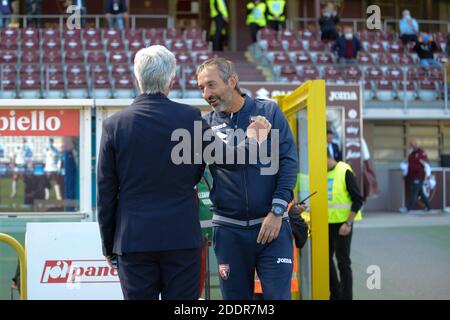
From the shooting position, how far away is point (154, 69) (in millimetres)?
3525

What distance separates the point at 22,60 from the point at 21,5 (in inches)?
315

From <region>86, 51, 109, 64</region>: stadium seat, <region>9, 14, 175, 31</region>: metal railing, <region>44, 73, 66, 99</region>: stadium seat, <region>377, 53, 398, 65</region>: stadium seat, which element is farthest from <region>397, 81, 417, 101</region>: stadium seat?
<region>44, 73, 66, 99</region>: stadium seat

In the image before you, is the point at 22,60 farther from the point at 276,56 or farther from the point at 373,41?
the point at 373,41

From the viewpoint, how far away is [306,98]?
5730 mm

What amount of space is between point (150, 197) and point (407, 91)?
16.7 metres

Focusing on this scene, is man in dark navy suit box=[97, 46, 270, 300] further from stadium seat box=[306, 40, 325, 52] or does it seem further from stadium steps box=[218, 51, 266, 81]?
stadium seat box=[306, 40, 325, 52]

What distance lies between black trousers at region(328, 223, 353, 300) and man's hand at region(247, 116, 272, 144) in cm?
346

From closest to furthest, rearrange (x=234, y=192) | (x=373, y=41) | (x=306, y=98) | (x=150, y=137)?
(x=150, y=137) < (x=234, y=192) < (x=306, y=98) < (x=373, y=41)

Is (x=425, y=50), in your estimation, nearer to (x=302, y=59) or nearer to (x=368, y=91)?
(x=368, y=91)

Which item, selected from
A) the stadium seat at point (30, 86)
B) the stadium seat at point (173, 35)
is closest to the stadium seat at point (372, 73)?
the stadium seat at point (173, 35)

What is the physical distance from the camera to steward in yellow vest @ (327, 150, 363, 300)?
7137mm

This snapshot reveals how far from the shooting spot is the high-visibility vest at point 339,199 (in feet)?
23.6

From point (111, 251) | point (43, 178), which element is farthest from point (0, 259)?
point (111, 251)

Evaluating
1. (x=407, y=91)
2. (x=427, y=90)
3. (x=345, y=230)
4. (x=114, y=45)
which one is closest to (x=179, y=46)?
(x=114, y=45)
